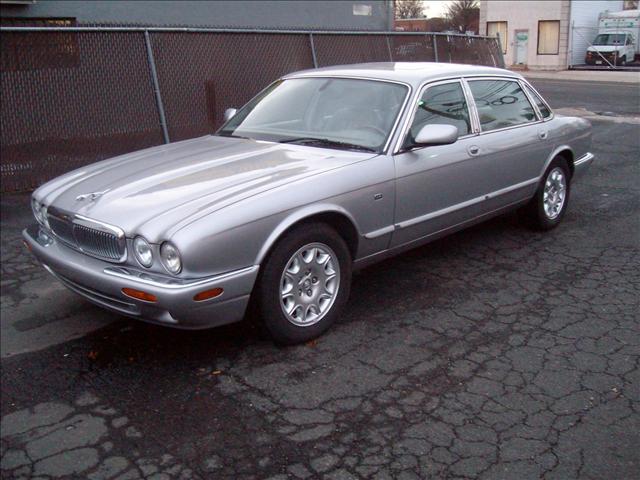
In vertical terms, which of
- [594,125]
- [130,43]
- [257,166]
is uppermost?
[130,43]

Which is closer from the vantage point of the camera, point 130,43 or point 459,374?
point 459,374

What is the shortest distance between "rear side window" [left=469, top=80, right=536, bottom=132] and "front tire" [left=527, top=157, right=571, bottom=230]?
569mm

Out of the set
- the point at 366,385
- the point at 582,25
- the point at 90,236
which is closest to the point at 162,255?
the point at 90,236

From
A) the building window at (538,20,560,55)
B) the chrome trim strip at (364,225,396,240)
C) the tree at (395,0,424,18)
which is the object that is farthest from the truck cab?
the chrome trim strip at (364,225,396,240)

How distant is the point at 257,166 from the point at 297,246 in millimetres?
650

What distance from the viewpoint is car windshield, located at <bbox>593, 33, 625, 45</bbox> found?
27941 millimetres

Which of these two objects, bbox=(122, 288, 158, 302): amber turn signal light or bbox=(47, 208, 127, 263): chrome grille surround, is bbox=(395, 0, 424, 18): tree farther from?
bbox=(122, 288, 158, 302): amber turn signal light

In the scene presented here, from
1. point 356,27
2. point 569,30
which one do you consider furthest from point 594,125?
point 569,30

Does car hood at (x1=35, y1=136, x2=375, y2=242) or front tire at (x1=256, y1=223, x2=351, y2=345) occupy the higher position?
car hood at (x1=35, y1=136, x2=375, y2=242)

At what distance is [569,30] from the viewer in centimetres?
3397

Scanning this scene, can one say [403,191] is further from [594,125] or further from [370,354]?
[594,125]

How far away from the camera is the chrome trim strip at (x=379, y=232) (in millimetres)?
4522

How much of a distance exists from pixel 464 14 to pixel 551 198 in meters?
45.8

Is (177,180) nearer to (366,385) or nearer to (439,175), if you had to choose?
(366,385)
